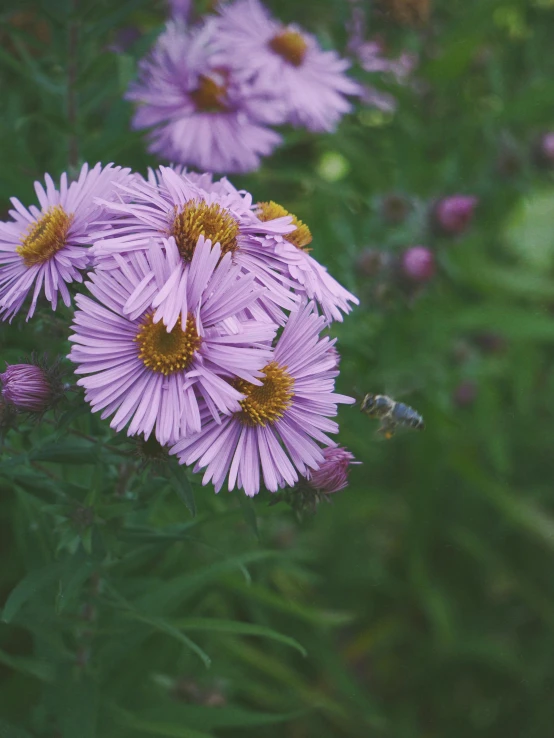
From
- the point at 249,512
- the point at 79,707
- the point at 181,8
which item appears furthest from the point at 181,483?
the point at 181,8

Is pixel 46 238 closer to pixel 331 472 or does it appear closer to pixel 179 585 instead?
pixel 331 472

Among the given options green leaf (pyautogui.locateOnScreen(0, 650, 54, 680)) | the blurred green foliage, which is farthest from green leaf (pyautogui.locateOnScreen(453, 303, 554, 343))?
green leaf (pyautogui.locateOnScreen(0, 650, 54, 680))

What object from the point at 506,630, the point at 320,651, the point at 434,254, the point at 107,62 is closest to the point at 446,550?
the point at 506,630

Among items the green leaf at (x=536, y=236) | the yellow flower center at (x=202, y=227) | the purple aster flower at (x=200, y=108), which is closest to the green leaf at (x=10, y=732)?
the yellow flower center at (x=202, y=227)

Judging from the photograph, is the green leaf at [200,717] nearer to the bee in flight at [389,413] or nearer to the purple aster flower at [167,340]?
the bee in flight at [389,413]

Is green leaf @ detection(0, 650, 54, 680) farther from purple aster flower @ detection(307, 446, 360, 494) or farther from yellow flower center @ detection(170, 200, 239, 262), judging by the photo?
yellow flower center @ detection(170, 200, 239, 262)

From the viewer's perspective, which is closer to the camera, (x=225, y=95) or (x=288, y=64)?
(x=225, y=95)
